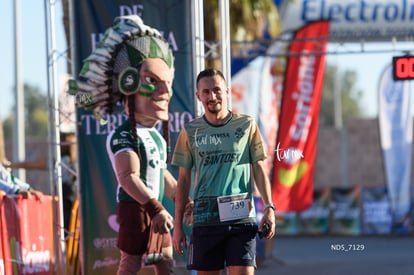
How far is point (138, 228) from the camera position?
8648 millimetres

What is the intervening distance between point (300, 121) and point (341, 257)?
265cm

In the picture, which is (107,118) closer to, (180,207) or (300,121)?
(180,207)

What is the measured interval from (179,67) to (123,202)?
238 cm

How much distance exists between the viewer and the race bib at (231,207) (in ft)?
26.3

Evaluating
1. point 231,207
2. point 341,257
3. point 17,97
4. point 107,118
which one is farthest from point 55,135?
point 17,97

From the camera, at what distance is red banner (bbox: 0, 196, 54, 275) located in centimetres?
1078

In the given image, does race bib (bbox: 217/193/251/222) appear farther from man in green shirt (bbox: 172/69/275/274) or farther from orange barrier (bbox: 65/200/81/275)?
orange barrier (bbox: 65/200/81/275)

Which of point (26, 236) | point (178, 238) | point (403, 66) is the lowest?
point (26, 236)

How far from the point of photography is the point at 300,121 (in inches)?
816

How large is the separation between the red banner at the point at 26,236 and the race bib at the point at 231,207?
3.17m

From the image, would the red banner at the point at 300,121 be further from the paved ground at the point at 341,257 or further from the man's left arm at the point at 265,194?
the man's left arm at the point at 265,194

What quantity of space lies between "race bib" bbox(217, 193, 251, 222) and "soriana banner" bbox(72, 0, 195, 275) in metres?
2.73

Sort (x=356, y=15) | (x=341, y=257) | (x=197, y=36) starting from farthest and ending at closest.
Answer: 1. (x=356, y=15)
2. (x=341, y=257)
3. (x=197, y=36)

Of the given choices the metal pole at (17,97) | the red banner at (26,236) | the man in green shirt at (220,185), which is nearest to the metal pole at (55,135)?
the red banner at (26,236)
